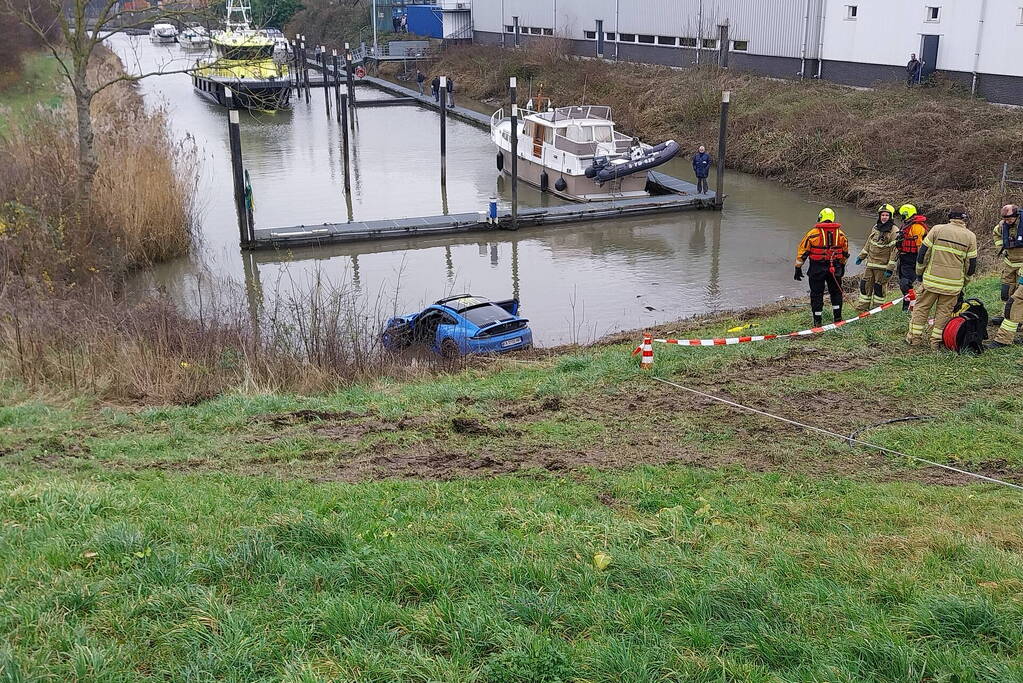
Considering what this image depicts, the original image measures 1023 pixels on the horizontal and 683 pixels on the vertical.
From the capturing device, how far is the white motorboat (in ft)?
81.0

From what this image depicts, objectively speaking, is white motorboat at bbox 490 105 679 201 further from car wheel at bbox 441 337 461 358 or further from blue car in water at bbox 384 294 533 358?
car wheel at bbox 441 337 461 358

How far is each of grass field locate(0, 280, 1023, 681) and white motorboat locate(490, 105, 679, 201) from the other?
53.3ft

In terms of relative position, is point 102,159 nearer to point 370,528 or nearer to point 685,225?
point 685,225

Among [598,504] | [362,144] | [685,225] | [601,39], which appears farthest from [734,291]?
[601,39]

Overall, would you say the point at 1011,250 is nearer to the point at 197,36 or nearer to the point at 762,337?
the point at 762,337

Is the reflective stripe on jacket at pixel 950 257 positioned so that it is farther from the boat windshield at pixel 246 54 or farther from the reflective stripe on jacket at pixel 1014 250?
the boat windshield at pixel 246 54

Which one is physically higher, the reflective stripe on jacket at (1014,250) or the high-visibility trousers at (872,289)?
the reflective stripe on jacket at (1014,250)

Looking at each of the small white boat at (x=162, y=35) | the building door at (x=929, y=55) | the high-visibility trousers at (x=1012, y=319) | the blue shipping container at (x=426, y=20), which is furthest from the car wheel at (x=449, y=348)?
the small white boat at (x=162, y=35)

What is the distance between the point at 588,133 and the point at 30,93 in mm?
23415

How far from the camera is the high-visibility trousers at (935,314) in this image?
32.7 feet

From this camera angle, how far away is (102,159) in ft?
65.5

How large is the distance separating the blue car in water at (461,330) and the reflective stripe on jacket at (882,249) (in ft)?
14.9

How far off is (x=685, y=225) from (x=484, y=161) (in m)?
10.7

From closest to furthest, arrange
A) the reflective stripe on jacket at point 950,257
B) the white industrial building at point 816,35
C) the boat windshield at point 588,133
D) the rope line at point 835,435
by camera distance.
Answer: the rope line at point 835,435
the reflective stripe on jacket at point 950,257
the white industrial building at point 816,35
the boat windshield at point 588,133
